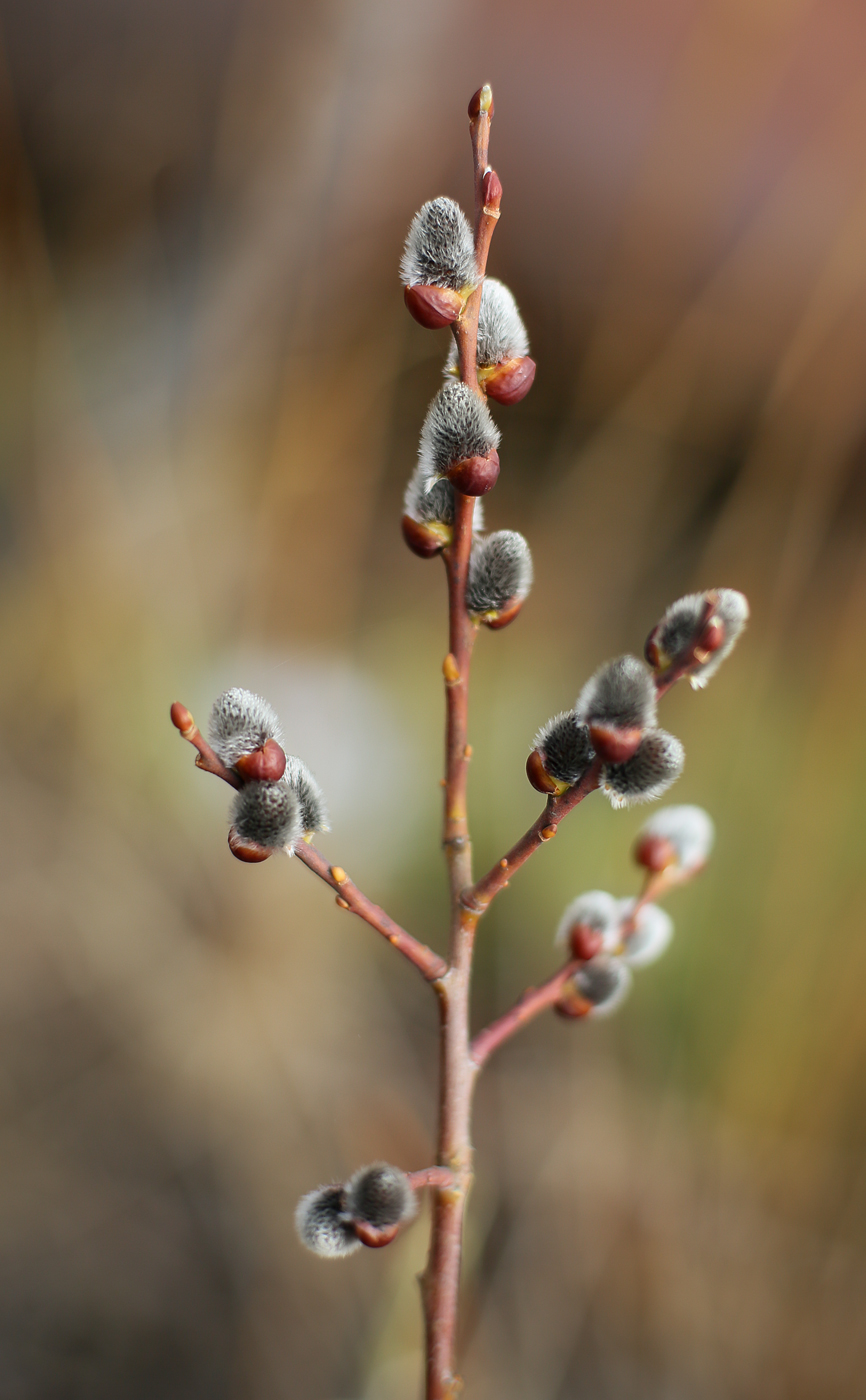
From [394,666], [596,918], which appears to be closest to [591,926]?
[596,918]

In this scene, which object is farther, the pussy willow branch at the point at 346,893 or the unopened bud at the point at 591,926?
the unopened bud at the point at 591,926

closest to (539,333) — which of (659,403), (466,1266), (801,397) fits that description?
(659,403)

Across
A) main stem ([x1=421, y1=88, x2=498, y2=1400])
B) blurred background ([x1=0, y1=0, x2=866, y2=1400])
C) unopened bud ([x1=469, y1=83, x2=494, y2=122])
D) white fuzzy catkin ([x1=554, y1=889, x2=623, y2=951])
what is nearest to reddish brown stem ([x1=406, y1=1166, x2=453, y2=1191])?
main stem ([x1=421, y1=88, x2=498, y2=1400])

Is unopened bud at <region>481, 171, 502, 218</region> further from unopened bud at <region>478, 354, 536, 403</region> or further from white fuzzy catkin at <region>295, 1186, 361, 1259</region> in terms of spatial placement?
white fuzzy catkin at <region>295, 1186, 361, 1259</region>

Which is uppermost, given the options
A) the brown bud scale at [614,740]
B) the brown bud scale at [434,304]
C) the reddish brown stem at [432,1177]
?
the brown bud scale at [434,304]

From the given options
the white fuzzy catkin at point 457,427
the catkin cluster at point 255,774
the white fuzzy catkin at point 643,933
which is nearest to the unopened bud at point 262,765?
the catkin cluster at point 255,774

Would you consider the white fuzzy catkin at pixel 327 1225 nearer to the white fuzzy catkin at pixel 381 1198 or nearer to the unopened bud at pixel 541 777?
the white fuzzy catkin at pixel 381 1198
